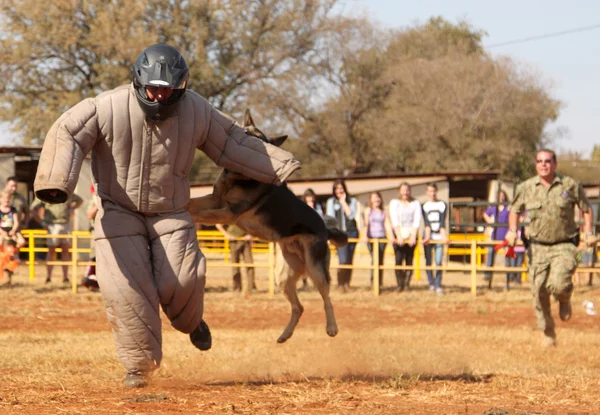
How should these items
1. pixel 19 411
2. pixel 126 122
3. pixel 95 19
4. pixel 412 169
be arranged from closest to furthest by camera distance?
pixel 19 411 < pixel 126 122 < pixel 95 19 < pixel 412 169

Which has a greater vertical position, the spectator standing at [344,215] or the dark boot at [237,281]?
the spectator standing at [344,215]

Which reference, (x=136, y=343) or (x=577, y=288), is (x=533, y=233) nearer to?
(x=136, y=343)

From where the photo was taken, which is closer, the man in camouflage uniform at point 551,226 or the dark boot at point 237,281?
the man in camouflage uniform at point 551,226

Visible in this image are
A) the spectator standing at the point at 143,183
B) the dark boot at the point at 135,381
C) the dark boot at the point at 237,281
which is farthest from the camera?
the dark boot at the point at 237,281

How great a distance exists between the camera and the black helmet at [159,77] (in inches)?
250

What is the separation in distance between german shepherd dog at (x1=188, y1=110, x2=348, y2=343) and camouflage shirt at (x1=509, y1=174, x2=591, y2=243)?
86.2 inches

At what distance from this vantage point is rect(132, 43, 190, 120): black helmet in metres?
6.35

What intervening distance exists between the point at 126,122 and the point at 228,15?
3421 cm

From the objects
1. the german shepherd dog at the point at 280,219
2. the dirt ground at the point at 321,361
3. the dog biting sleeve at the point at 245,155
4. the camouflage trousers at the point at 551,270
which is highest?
the dog biting sleeve at the point at 245,155

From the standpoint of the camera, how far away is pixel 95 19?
38438 mm

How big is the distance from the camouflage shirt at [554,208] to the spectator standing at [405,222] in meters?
6.15

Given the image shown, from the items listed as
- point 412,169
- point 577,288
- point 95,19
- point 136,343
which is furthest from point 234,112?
point 136,343

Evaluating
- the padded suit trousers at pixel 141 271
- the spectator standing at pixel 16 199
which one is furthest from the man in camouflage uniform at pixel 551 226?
the spectator standing at pixel 16 199

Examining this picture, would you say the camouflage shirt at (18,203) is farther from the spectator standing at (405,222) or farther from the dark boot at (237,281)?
the spectator standing at (405,222)
